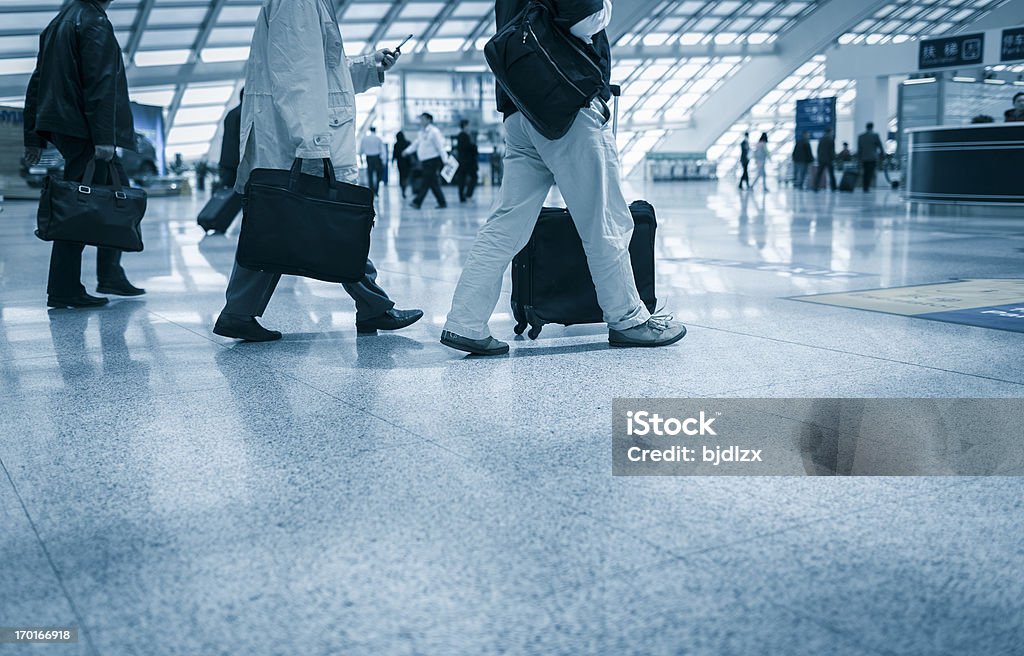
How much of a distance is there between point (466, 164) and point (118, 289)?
14.8 metres

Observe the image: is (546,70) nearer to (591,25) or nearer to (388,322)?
(591,25)

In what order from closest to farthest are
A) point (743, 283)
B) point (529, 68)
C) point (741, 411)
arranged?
point (741, 411) → point (529, 68) → point (743, 283)

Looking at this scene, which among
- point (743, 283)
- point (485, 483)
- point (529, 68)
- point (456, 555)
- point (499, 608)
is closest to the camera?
point (499, 608)

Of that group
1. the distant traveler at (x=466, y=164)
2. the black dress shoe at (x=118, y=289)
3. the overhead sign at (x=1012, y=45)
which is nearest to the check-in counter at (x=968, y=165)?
the distant traveler at (x=466, y=164)

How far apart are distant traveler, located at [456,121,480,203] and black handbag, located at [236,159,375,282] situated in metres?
16.1

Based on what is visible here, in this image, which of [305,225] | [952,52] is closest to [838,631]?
[305,225]

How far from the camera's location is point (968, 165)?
43.5 feet

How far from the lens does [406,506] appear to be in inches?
85.4

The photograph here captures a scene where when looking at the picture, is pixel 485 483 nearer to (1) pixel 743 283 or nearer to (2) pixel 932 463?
(2) pixel 932 463

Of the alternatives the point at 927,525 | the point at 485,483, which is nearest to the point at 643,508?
the point at 485,483

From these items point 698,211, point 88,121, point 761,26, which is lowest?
point 698,211

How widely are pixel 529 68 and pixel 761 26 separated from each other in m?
40.9

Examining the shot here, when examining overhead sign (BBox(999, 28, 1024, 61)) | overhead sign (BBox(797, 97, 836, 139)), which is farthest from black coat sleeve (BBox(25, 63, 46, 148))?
overhead sign (BBox(797, 97, 836, 139))

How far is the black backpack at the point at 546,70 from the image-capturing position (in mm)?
3498
